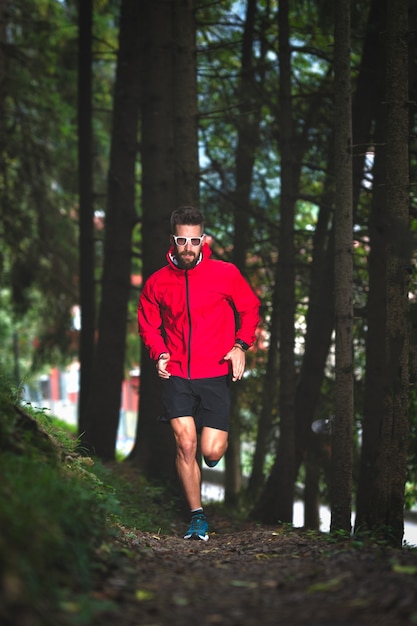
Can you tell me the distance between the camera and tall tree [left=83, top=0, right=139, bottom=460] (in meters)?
14.5

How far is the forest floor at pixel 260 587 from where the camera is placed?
4352 millimetres

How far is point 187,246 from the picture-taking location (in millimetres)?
7789

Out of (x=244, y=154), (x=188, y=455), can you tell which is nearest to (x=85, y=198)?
(x=244, y=154)

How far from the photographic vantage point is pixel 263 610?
4520mm

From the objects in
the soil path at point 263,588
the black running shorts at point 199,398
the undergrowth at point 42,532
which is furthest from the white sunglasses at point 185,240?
the soil path at point 263,588

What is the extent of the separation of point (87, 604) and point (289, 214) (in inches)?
380

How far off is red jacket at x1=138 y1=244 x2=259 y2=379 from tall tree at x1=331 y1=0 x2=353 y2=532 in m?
1.69

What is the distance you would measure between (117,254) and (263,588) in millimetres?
10293

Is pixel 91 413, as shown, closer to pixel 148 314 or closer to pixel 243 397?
pixel 243 397

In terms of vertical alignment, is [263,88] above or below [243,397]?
above

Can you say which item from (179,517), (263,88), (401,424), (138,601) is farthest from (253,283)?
(138,601)

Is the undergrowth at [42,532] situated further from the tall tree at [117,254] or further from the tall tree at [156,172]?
the tall tree at [117,254]

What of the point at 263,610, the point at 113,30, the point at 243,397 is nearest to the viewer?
the point at 263,610

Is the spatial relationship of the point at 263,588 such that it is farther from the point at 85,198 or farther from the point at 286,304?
the point at 85,198
